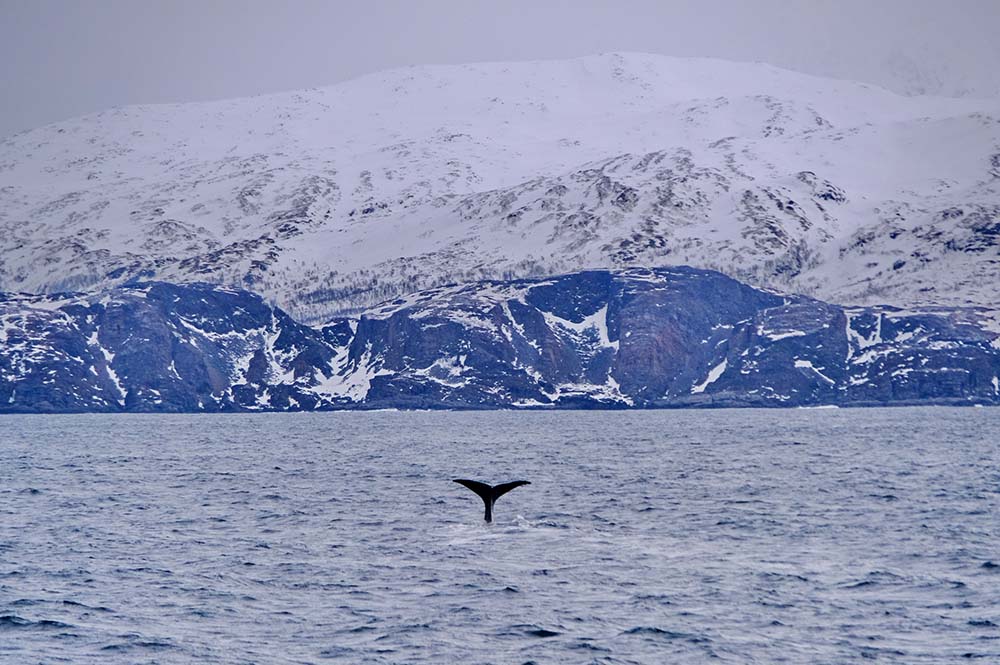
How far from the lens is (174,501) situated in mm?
98625

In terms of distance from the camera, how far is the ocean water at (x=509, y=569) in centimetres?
5159

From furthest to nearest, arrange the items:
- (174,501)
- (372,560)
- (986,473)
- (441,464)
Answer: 1. (441,464)
2. (986,473)
3. (174,501)
4. (372,560)

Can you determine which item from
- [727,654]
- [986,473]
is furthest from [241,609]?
[986,473]

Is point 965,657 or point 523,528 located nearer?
point 965,657

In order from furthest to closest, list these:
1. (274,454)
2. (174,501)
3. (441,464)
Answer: (274,454) → (441,464) → (174,501)

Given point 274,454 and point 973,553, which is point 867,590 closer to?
point 973,553

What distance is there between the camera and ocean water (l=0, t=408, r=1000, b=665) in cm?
5159

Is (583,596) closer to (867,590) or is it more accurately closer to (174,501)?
(867,590)

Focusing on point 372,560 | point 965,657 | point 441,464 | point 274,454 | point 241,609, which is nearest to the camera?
point 965,657

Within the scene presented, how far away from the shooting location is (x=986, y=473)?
119m

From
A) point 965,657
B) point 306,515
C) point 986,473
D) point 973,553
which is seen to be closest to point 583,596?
point 965,657

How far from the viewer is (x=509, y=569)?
66.0 metres

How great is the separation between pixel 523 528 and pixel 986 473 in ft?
170

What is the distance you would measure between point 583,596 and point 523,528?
67.2 ft
